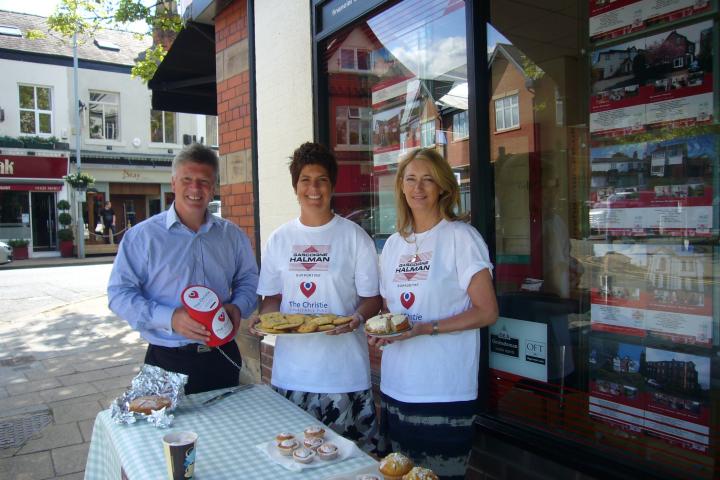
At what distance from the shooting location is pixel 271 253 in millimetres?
2635

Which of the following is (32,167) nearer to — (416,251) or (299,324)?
(299,324)

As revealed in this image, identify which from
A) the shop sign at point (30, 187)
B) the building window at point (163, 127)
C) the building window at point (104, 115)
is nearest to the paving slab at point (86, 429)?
the shop sign at point (30, 187)

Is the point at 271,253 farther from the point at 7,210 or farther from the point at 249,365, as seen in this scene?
the point at 7,210

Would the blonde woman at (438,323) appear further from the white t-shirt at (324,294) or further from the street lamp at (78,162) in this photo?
the street lamp at (78,162)

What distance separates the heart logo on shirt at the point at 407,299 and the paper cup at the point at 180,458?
101 centimetres

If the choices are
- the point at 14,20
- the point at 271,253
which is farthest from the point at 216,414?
the point at 14,20

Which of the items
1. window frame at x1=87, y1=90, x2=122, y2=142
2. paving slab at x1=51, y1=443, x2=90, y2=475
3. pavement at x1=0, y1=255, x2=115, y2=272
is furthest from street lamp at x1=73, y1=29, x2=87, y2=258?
paving slab at x1=51, y1=443, x2=90, y2=475

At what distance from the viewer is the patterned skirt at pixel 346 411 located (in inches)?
96.8

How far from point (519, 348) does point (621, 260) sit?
71 centimetres

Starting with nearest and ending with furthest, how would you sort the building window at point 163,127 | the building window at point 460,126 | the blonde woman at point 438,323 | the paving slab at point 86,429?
the blonde woman at point 438,323 < the building window at point 460,126 < the paving slab at point 86,429 < the building window at point 163,127

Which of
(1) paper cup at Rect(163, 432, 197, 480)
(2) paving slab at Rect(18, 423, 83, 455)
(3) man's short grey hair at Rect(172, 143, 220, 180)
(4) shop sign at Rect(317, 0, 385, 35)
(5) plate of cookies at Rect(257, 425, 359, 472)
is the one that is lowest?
(2) paving slab at Rect(18, 423, 83, 455)

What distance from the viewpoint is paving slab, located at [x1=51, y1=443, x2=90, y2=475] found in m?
3.68

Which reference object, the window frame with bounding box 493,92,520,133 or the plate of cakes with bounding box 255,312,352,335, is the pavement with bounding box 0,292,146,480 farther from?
the window frame with bounding box 493,92,520,133

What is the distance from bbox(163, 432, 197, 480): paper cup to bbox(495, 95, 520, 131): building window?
7.60 ft
